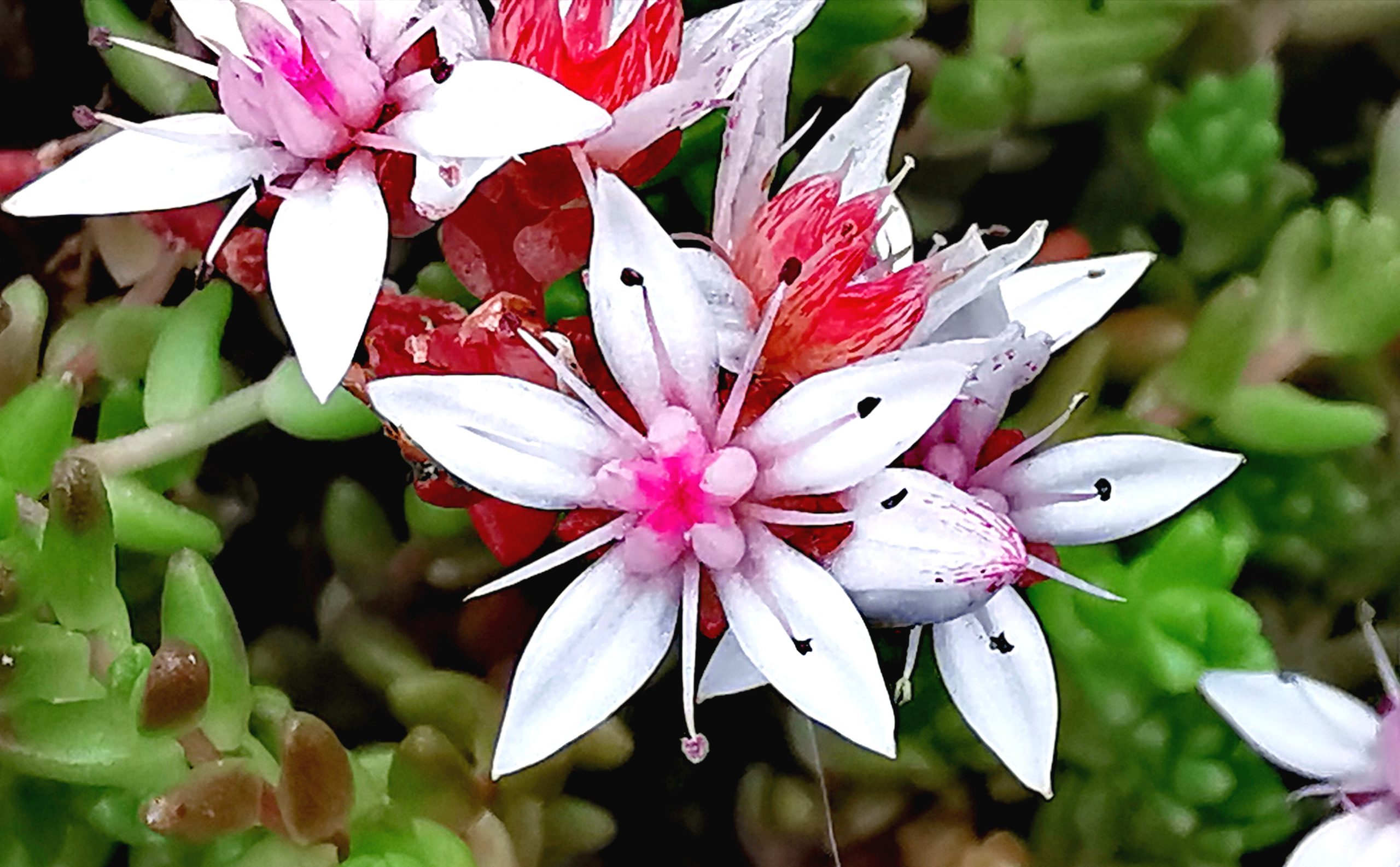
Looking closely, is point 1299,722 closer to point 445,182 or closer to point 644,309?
point 644,309

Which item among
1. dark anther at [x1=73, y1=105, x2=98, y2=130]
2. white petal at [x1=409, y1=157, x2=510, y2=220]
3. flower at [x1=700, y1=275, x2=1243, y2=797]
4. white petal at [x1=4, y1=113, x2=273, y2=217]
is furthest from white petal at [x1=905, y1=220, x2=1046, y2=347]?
dark anther at [x1=73, y1=105, x2=98, y2=130]

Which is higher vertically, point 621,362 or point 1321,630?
point 621,362

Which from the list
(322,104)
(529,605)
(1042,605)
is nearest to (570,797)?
(529,605)

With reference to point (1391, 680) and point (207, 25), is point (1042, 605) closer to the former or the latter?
point (1391, 680)

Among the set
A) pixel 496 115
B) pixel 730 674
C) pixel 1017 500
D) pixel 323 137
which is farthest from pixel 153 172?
pixel 1017 500

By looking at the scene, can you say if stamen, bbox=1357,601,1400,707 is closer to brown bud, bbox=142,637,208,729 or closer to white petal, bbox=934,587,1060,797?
white petal, bbox=934,587,1060,797

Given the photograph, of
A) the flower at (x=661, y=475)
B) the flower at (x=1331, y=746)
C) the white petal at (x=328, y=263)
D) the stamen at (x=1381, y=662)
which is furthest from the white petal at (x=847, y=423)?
the stamen at (x=1381, y=662)
